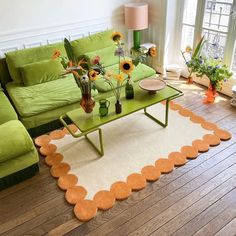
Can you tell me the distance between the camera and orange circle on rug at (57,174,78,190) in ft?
8.01

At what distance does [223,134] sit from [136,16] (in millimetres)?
2147

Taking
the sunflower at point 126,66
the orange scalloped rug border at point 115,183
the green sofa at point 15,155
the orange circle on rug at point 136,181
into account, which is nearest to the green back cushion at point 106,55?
the orange scalloped rug border at point 115,183

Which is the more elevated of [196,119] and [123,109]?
[123,109]

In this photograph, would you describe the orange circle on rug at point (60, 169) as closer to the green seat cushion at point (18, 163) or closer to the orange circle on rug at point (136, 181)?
the green seat cushion at point (18, 163)

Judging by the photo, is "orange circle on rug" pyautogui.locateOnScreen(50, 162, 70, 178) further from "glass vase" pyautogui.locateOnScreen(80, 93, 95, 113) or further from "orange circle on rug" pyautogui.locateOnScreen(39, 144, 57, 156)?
"glass vase" pyautogui.locateOnScreen(80, 93, 95, 113)

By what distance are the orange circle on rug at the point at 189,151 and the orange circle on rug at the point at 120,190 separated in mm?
723

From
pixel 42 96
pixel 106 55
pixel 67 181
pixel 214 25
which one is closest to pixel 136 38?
→ pixel 106 55

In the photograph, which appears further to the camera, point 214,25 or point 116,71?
point 214,25

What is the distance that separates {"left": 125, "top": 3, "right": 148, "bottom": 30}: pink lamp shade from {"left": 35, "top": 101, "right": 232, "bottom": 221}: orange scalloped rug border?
1740mm

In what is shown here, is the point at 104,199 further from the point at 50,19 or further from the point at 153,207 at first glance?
the point at 50,19

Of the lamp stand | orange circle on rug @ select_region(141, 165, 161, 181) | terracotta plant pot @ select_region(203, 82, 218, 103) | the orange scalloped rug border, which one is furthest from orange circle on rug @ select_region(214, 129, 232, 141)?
the lamp stand

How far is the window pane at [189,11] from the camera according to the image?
3.86 metres

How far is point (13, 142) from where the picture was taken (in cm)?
237

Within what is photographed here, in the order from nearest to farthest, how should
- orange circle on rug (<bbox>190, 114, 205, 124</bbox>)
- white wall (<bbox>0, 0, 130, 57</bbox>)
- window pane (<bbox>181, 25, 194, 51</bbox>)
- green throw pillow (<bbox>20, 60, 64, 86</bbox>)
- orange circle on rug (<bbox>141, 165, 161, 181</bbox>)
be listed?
1. orange circle on rug (<bbox>141, 165, 161, 181</bbox>)
2. orange circle on rug (<bbox>190, 114, 205, 124</bbox>)
3. green throw pillow (<bbox>20, 60, 64, 86</bbox>)
4. white wall (<bbox>0, 0, 130, 57</bbox>)
5. window pane (<bbox>181, 25, 194, 51</bbox>)
